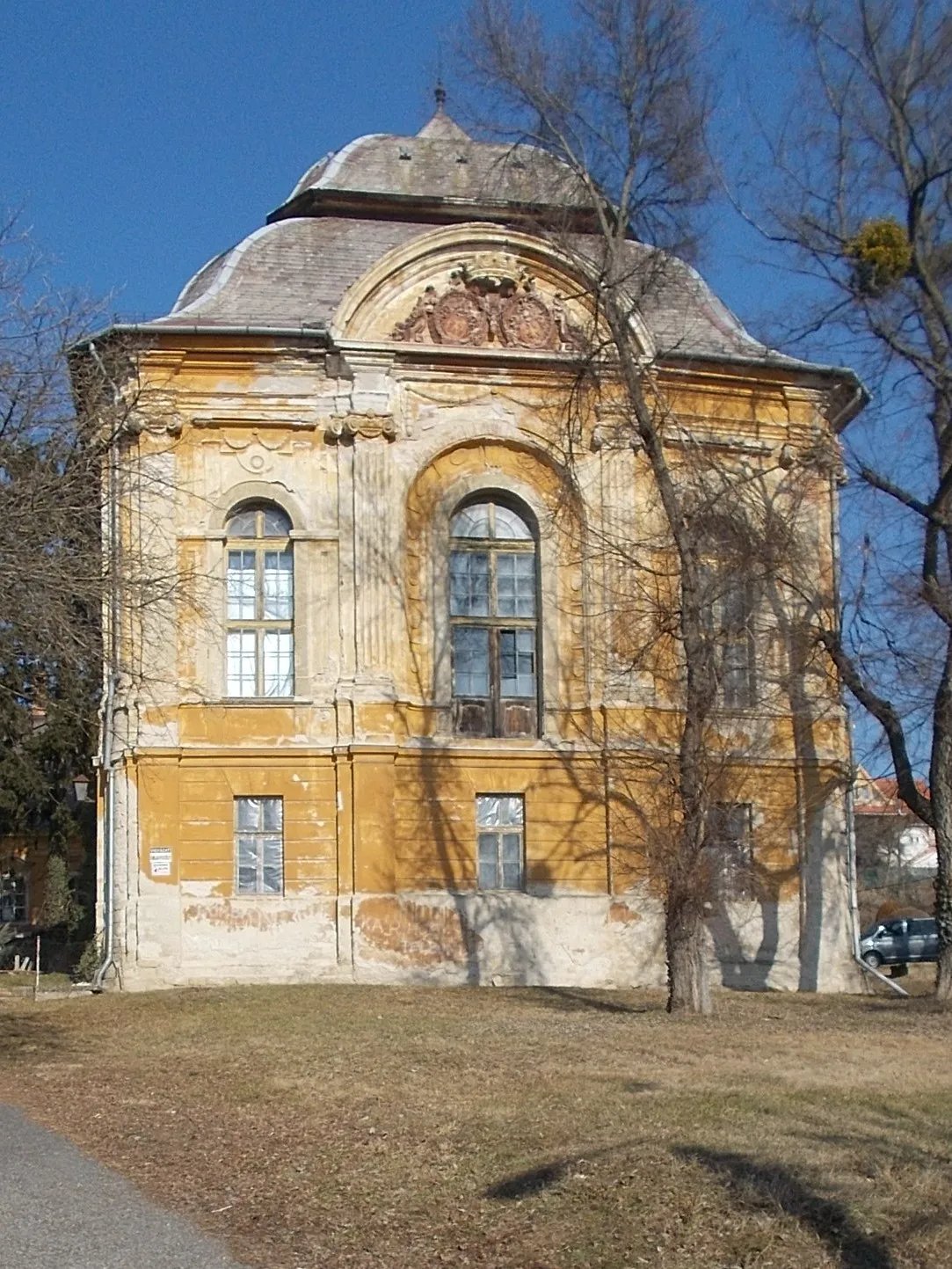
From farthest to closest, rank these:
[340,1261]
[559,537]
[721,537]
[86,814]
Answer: [86,814] < [559,537] < [721,537] < [340,1261]

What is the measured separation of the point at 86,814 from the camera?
3272 cm

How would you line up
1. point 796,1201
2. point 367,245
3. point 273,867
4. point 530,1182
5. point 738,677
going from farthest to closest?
point 367,245 → point 738,677 → point 273,867 → point 530,1182 → point 796,1201

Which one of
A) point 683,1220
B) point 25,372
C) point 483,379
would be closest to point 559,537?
point 483,379

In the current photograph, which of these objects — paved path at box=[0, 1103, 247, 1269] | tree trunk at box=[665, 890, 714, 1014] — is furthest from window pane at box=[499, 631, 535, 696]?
paved path at box=[0, 1103, 247, 1269]

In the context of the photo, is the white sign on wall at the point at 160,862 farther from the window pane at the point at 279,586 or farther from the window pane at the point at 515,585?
the window pane at the point at 515,585

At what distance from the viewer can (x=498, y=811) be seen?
87.3ft

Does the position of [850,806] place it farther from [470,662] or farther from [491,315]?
[491,315]

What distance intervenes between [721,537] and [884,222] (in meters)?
4.52

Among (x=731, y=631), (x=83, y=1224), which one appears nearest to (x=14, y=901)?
(x=731, y=631)

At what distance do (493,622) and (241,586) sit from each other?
383cm

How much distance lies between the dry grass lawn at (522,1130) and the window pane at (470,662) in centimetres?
740

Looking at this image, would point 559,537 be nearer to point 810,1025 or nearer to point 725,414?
→ point 725,414

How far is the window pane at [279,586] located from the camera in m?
26.6

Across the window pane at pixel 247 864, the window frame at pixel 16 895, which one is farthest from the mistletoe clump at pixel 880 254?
the window frame at pixel 16 895
